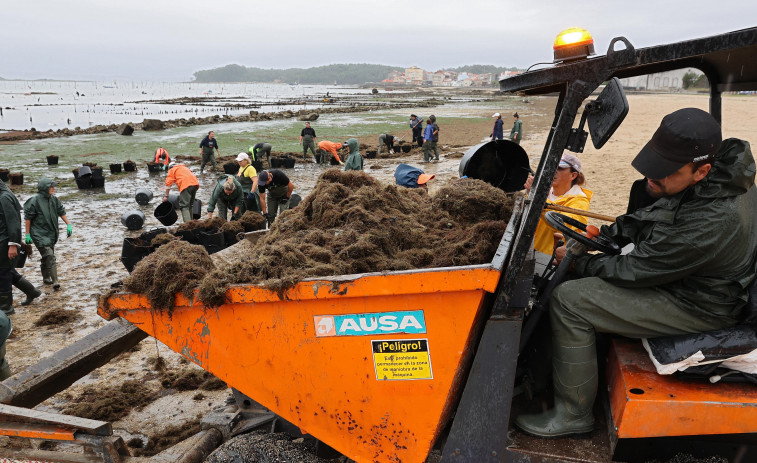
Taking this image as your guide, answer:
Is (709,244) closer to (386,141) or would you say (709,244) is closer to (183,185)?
(183,185)

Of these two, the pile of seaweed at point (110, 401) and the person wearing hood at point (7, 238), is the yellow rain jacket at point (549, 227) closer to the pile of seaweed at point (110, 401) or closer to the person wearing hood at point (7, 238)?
the pile of seaweed at point (110, 401)

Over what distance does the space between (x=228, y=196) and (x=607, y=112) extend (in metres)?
8.87

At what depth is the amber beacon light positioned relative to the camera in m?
2.18

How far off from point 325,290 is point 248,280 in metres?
0.57

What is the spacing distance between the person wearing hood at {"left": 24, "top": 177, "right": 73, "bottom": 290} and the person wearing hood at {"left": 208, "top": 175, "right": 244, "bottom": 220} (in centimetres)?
256

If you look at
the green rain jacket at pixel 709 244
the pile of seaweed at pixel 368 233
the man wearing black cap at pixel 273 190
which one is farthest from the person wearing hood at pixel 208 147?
the green rain jacket at pixel 709 244

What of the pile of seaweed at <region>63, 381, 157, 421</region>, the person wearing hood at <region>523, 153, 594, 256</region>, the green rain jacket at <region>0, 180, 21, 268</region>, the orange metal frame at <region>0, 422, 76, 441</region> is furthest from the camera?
the green rain jacket at <region>0, 180, 21, 268</region>

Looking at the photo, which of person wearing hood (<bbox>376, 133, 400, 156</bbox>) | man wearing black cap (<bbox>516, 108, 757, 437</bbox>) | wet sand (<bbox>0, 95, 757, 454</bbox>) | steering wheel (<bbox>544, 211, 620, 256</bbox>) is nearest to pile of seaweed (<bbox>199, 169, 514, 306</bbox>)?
steering wheel (<bbox>544, 211, 620, 256</bbox>)

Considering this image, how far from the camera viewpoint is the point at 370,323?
2471mm

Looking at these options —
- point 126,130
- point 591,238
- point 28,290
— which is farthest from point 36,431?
point 126,130

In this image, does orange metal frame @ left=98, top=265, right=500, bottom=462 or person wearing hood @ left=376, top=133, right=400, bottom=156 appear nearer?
orange metal frame @ left=98, top=265, right=500, bottom=462

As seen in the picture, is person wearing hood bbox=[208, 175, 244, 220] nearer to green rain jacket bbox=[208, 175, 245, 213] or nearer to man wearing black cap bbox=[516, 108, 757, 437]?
green rain jacket bbox=[208, 175, 245, 213]

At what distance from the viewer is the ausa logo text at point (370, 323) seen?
7.82ft

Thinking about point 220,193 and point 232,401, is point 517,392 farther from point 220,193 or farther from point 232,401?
point 220,193
